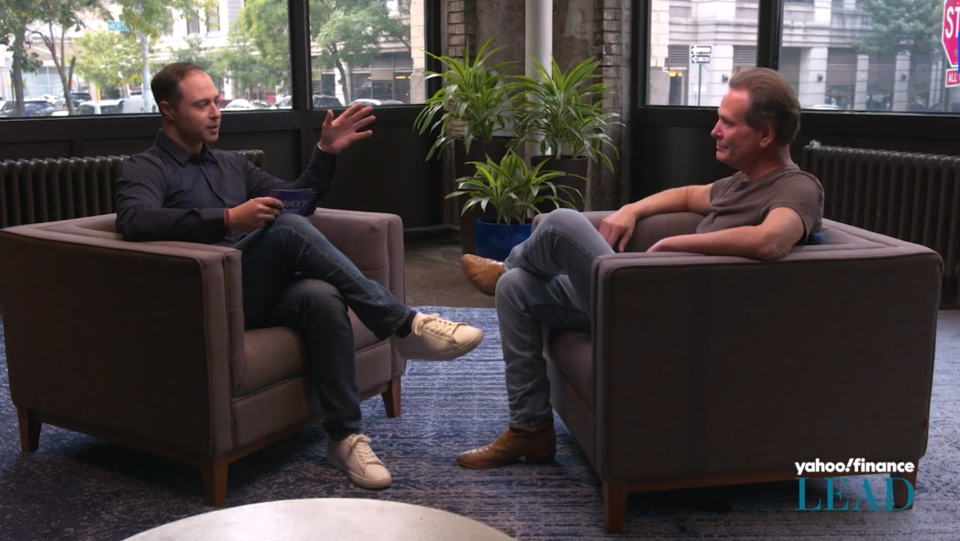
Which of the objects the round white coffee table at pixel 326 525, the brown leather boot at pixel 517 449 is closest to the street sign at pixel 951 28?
the brown leather boot at pixel 517 449

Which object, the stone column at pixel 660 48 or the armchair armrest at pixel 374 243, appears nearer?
the armchair armrest at pixel 374 243

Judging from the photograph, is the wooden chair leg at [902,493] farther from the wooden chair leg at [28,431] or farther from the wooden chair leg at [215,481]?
the wooden chair leg at [28,431]

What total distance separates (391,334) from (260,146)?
10.9ft

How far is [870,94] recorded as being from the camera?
4871 mm

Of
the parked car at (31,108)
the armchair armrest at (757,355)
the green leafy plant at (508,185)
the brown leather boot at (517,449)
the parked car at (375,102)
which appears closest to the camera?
the armchair armrest at (757,355)

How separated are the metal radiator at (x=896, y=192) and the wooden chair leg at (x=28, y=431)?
381cm

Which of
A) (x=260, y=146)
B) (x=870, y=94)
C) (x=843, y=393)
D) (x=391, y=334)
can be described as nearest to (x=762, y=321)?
(x=843, y=393)

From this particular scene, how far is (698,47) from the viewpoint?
5.72 m

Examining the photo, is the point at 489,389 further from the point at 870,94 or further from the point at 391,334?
the point at 870,94

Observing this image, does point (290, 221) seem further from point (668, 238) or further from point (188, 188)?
point (668, 238)

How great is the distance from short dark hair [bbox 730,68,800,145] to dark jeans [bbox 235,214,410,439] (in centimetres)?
106

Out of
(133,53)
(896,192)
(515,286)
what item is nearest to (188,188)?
(515,286)

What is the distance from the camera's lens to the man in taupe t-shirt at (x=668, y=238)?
2146 mm

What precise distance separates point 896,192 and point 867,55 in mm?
797
